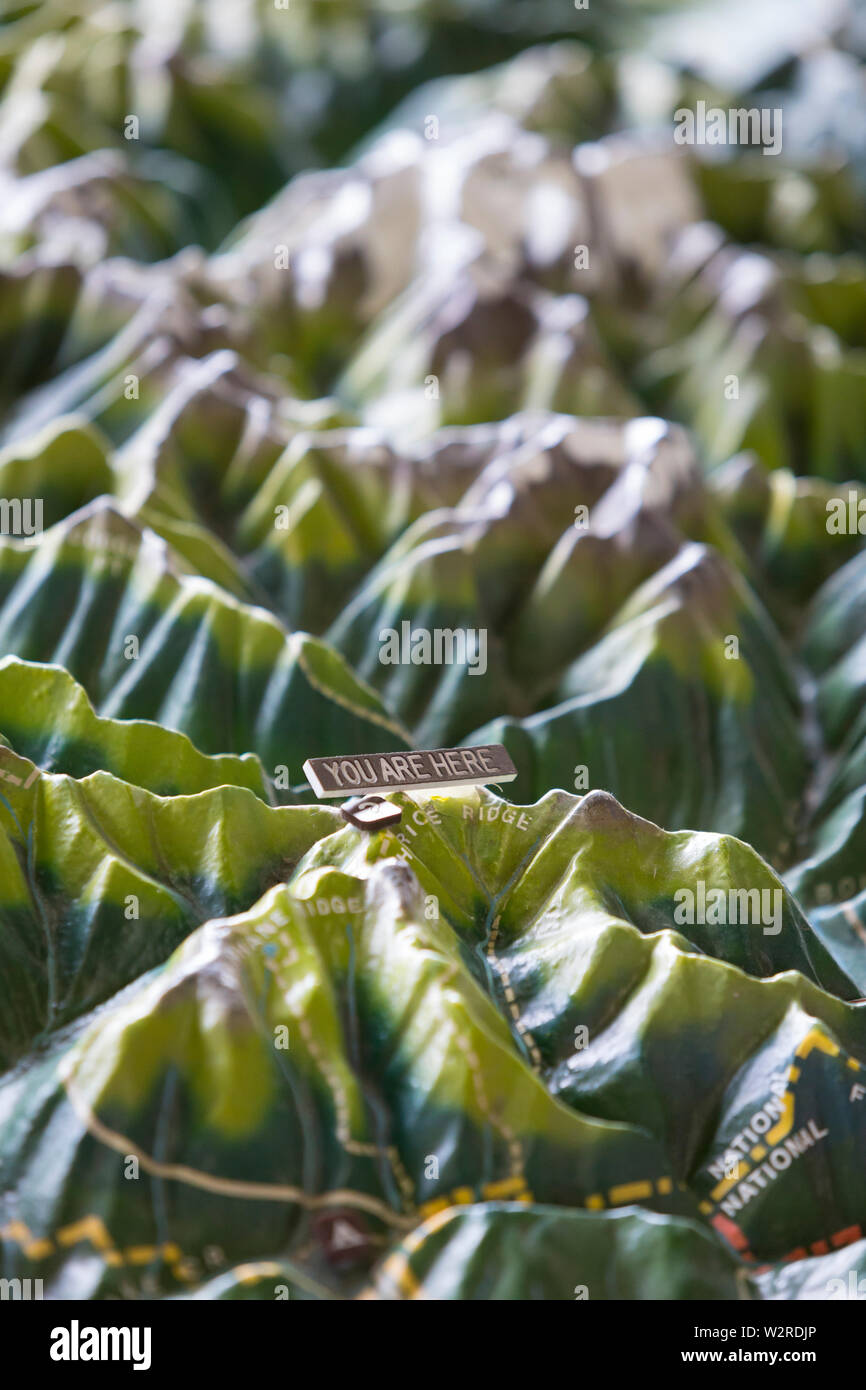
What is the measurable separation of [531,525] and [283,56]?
6409 millimetres

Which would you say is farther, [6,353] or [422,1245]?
[6,353]

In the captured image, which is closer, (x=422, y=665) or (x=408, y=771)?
(x=408, y=771)

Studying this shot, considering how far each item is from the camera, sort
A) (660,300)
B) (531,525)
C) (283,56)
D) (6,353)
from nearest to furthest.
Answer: (531,525), (6,353), (660,300), (283,56)

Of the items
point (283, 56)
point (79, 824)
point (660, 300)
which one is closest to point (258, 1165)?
point (79, 824)

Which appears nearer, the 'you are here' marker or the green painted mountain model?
the green painted mountain model

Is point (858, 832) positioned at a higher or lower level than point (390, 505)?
lower

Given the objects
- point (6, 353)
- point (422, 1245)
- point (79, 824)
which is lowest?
point (422, 1245)

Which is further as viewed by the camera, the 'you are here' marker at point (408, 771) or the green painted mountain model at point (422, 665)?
the 'you are here' marker at point (408, 771)

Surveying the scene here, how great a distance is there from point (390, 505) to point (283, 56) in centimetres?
608

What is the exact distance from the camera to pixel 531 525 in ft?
19.9

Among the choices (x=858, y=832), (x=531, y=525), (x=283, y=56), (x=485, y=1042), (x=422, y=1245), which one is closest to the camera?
(x=422, y=1245)

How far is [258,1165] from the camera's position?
3260mm

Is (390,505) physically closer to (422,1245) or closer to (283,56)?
(422,1245)

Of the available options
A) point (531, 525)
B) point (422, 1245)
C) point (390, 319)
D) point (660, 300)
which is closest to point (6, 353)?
point (390, 319)
